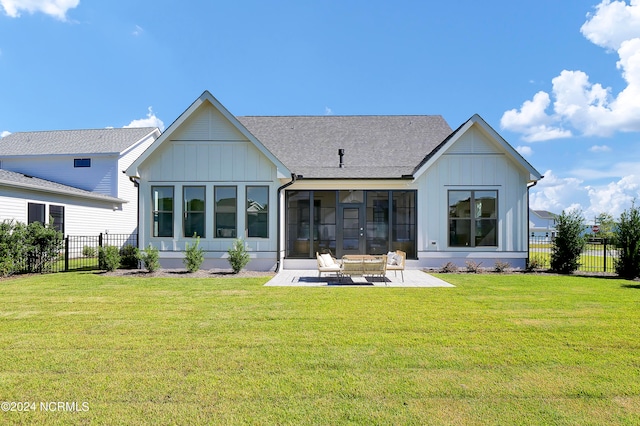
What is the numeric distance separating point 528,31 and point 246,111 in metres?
14.8

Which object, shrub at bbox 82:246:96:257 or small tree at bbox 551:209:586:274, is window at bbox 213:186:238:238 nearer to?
shrub at bbox 82:246:96:257

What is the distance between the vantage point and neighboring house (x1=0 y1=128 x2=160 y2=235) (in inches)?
780

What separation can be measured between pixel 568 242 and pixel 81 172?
2962 centimetres

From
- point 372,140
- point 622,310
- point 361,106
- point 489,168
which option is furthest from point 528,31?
point 622,310

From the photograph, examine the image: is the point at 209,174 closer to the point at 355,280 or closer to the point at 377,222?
the point at 355,280

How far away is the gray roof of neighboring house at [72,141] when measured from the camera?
24578mm

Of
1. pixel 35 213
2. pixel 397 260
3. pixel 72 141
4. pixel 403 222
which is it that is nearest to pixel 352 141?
pixel 403 222

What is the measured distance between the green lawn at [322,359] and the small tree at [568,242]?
5076mm

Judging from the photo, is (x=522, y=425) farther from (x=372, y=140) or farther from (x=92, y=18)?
(x=92, y=18)

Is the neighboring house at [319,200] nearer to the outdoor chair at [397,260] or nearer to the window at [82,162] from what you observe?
the outdoor chair at [397,260]

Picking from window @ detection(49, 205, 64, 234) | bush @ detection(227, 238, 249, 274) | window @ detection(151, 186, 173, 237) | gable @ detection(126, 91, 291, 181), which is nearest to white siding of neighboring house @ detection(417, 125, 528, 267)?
gable @ detection(126, 91, 291, 181)

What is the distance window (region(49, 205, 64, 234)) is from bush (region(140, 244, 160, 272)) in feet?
33.4

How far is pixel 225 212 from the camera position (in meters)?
13.5

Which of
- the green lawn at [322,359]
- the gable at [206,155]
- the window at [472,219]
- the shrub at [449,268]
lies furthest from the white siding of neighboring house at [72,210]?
the window at [472,219]
